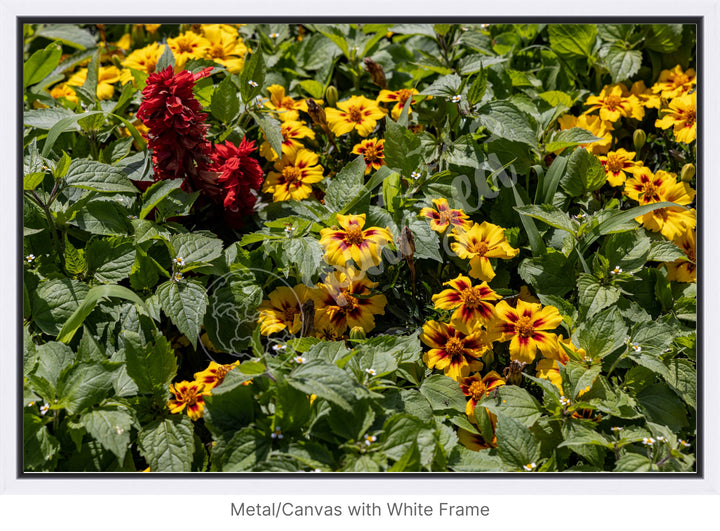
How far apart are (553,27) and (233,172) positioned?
133 centimetres

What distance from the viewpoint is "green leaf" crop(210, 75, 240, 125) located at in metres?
2.08

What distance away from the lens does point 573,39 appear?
8.04ft

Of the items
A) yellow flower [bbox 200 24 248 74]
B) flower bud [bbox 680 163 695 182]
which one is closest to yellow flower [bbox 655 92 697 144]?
flower bud [bbox 680 163 695 182]

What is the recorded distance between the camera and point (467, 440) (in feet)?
5.61

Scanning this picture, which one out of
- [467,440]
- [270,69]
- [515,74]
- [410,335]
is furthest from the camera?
[270,69]

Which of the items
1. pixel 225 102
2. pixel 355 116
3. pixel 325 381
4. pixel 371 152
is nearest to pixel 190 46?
pixel 225 102

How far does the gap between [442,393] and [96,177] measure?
108 centimetres

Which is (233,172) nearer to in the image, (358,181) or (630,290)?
(358,181)

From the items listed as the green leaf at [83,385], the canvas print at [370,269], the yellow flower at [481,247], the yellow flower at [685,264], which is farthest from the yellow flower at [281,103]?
the yellow flower at [685,264]

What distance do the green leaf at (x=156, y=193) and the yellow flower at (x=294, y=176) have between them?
0.35m

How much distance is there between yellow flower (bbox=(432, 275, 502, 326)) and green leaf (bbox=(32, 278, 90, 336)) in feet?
3.03

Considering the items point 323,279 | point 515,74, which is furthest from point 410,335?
point 515,74

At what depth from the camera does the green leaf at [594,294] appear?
1.81m

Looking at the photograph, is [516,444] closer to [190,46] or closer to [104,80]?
[190,46]
